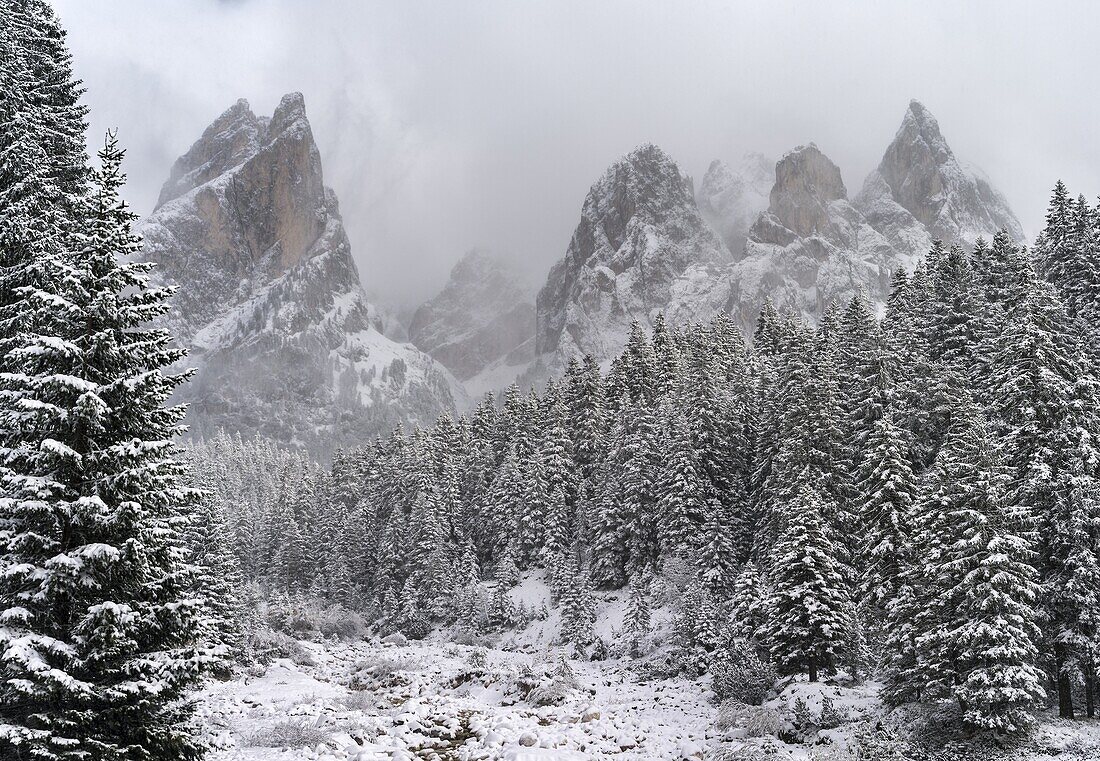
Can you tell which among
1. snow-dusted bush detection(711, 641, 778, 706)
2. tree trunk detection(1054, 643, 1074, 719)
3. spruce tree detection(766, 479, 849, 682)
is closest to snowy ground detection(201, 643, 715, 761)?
snow-dusted bush detection(711, 641, 778, 706)

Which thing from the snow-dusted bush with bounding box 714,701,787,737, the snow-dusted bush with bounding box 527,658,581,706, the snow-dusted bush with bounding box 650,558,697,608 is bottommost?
the snow-dusted bush with bounding box 527,658,581,706

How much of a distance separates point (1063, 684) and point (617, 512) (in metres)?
32.6

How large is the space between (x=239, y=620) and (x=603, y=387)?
44.6m

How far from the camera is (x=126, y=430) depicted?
11422 millimetres

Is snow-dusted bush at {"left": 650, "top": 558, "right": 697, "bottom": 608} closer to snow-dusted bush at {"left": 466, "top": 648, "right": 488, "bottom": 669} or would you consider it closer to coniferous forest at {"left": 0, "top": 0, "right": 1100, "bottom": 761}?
coniferous forest at {"left": 0, "top": 0, "right": 1100, "bottom": 761}

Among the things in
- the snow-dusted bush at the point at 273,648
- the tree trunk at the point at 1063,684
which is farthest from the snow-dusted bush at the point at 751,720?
the snow-dusted bush at the point at 273,648

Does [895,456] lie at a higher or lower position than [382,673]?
higher

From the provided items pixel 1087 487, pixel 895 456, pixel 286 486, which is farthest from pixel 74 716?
pixel 286 486

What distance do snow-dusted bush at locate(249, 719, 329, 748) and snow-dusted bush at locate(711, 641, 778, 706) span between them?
571 inches

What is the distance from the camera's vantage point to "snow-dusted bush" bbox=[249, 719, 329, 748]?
722 inches

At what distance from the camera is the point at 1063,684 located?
1986cm

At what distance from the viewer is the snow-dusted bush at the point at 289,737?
18344 millimetres

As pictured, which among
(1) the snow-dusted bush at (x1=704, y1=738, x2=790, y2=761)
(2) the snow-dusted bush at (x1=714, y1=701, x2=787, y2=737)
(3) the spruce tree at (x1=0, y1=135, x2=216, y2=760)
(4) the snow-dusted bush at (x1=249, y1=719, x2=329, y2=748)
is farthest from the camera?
(2) the snow-dusted bush at (x1=714, y1=701, x2=787, y2=737)

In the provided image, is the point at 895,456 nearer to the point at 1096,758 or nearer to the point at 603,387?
the point at 1096,758
